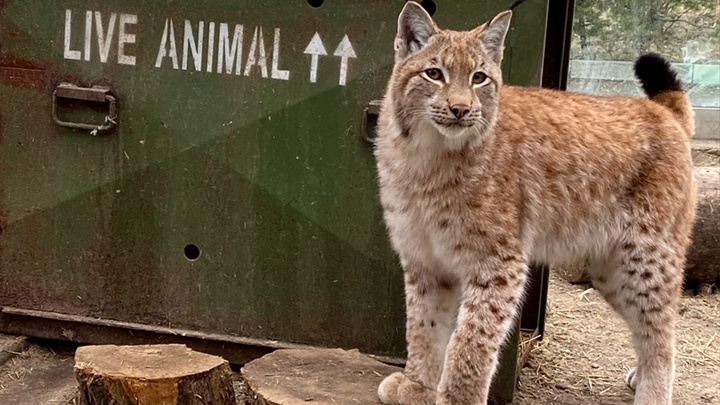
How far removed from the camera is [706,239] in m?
7.15

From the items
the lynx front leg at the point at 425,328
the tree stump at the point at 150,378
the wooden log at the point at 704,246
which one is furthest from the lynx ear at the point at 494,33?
the wooden log at the point at 704,246

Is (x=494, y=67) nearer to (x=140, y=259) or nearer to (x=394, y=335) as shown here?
(x=394, y=335)

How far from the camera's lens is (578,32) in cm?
696

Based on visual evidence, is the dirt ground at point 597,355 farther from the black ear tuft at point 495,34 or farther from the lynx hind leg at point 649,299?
the black ear tuft at point 495,34

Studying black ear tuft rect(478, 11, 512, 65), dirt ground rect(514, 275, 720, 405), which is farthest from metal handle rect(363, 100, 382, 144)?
dirt ground rect(514, 275, 720, 405)

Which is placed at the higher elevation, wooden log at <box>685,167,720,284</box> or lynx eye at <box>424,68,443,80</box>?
lynx eye at <box>424,68,443,80</box>

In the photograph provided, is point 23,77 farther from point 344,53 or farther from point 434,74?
point 434,74

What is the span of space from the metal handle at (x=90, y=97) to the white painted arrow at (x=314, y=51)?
1003 millimetres

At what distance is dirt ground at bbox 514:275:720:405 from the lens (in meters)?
5.13

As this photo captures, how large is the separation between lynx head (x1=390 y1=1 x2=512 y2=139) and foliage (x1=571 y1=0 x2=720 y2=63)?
3181 mm

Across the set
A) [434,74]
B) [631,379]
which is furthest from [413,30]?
[631,379]

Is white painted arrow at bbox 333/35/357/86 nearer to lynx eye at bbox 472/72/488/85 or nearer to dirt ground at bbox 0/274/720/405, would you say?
lynx eye at bbox 472/72/488/85

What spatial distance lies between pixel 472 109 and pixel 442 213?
1.62ft

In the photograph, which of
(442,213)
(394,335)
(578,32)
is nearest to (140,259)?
(394,335)
